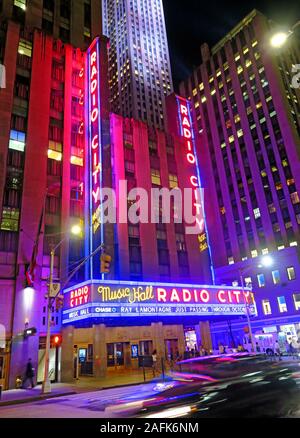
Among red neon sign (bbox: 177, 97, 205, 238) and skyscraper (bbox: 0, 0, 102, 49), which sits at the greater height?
skyscraper (bbox: 0, 0, 102, 49)

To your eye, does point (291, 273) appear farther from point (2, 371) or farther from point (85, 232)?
point (2, 371)

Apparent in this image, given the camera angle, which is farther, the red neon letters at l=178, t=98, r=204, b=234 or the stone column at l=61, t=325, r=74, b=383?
the red neon letters at l=178, t=98, r=204, b=234

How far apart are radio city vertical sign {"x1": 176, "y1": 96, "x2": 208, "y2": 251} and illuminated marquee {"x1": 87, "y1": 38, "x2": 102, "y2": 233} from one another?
13971 millimetres

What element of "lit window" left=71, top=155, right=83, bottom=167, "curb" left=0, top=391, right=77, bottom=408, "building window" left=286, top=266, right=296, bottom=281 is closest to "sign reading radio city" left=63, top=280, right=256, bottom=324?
"curb" left=0, top=391, right=77, bottom=408

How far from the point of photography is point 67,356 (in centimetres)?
2927

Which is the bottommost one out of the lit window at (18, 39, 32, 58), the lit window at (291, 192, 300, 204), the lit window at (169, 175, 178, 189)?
the lit window at (169, 175, 178, 189)

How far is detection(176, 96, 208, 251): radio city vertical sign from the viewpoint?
1743 inches

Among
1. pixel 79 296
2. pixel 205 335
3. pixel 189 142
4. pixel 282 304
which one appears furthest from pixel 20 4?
pixel 282 304

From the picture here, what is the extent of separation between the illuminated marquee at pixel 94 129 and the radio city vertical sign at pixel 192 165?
45.8 feet

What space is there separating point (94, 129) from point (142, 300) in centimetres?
1888

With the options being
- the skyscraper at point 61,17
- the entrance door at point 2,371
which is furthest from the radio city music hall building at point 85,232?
the skyscraper at point 61,17

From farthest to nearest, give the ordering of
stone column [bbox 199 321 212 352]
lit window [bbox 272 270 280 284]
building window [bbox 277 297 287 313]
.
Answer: lit window [bbox 272 270 280 284] → building window [bbox 277 297 287 313] → stone column [bbox 199 321 212 352]

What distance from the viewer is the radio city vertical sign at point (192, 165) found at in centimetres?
4428

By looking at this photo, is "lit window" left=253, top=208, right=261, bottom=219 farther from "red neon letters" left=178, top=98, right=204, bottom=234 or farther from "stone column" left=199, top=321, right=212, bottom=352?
"stone column" left=199, top=321, right=212, bottom=352
